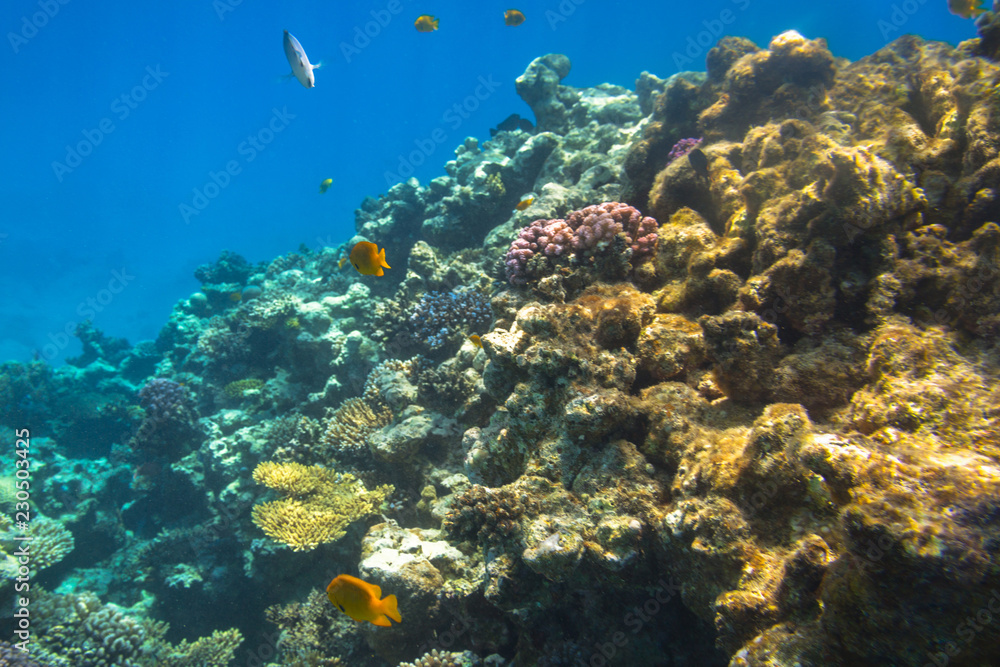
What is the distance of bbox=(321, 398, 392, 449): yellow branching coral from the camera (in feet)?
20.9

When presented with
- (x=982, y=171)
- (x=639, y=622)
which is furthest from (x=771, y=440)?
(x=982, y=171)

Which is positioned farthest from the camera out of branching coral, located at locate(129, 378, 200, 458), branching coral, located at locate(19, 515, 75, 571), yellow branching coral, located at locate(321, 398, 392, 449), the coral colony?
branching coral, located at locate(129, 378, 200, 458)

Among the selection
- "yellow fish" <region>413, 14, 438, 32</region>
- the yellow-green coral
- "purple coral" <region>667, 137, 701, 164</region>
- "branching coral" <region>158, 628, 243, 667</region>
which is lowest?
"branching coral" <region>158, 628, 243, 667</region>

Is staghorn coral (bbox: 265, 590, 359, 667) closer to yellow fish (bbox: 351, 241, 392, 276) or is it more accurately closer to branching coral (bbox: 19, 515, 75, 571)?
yellow fish (bbox: 351, 241, 392, 276)

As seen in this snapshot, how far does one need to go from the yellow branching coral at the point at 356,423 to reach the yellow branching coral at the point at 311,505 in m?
0.47

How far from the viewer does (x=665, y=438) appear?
10.7 feet

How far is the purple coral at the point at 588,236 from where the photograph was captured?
4.75m

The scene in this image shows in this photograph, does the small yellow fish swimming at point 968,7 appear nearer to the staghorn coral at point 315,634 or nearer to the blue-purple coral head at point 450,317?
the blue-purple coral head at point 450,317

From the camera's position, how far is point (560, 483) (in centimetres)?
342

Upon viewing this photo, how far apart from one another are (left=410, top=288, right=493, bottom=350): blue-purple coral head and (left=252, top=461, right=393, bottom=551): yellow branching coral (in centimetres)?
248

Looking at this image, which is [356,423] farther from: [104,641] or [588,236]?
[104,641]

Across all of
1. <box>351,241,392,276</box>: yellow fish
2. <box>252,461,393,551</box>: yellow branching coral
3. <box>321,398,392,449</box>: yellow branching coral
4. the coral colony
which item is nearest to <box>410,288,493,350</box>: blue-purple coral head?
the coral colony

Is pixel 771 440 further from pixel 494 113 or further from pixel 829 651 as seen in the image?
pixel 494 113

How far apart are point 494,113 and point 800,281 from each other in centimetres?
15623
